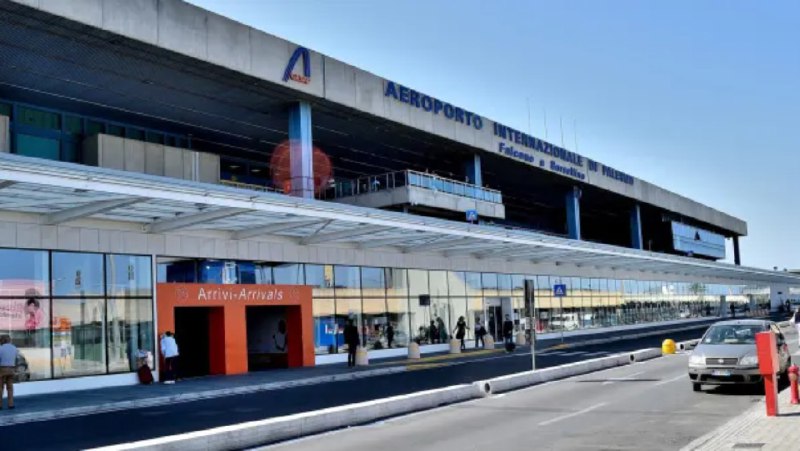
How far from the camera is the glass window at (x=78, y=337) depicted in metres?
22.2

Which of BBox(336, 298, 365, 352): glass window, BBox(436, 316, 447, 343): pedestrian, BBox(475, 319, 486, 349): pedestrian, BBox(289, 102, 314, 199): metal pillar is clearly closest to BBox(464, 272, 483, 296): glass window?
BBox(475, 319, 486, 349): pedestrian

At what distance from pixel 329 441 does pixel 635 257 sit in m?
41.6

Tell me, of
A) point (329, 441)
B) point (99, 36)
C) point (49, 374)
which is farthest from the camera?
point (99, 36)

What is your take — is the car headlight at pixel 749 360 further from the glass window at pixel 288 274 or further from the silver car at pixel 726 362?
the glass window at pixel 288 274

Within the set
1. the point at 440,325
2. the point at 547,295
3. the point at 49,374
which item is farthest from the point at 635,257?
the point at 49,374

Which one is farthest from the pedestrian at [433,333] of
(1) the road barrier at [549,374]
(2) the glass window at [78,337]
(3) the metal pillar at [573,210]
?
(2) the glass window at [78,337]

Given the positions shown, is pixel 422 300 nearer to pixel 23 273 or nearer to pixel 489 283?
pixel 489 283

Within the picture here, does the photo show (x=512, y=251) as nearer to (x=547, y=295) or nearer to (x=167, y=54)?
(x=547, y=295)

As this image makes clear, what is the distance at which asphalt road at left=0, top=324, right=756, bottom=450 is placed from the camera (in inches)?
539

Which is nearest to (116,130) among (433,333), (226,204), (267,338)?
(267,338)

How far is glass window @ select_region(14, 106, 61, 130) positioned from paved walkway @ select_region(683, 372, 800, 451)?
84.6 feet

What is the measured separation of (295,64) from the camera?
30.5m

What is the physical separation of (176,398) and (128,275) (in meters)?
5.74

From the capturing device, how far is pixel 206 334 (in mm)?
29156
